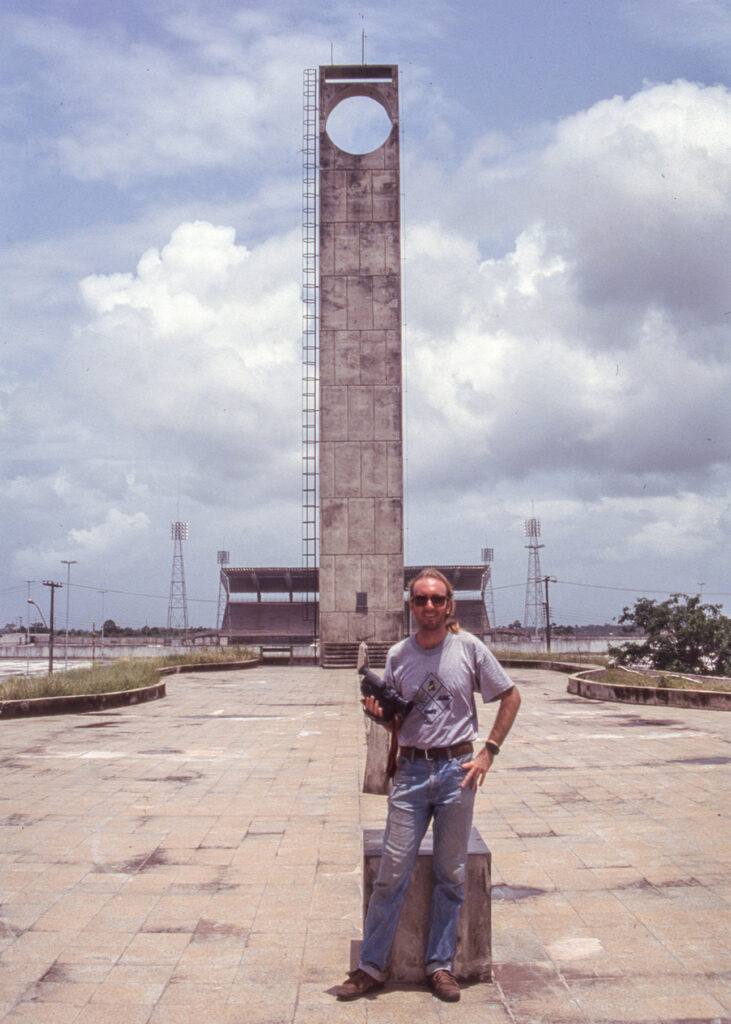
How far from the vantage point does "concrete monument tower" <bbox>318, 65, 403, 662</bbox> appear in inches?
1501

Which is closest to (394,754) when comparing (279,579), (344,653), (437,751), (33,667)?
(437,751)

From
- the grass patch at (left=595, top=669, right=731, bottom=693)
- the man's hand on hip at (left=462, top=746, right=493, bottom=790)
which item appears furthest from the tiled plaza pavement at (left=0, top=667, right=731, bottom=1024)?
the grass patch at (left=595, top=669, right=731, bottom=693)

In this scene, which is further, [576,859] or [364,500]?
[364,500]

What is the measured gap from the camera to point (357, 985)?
168 inches

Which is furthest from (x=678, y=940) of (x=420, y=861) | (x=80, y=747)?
(x=80, y=747)

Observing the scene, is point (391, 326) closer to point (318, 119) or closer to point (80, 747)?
point (318, 119)

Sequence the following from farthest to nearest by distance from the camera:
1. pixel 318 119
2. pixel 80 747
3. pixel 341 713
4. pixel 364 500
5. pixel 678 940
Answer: pixel 318 119
pixel 364 500
pixel 341 713
pixel 80 747
pixel 678 940

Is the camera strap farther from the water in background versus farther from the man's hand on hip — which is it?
the water in background

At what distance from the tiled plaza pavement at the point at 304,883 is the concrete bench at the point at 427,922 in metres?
0.11

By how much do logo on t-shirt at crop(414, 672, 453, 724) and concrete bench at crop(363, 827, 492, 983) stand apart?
27.7 inches

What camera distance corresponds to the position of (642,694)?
63.6 ft

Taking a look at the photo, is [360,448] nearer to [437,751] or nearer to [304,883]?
[304,883]

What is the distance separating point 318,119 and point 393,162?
4127mm

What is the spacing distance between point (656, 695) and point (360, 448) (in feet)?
68.8
